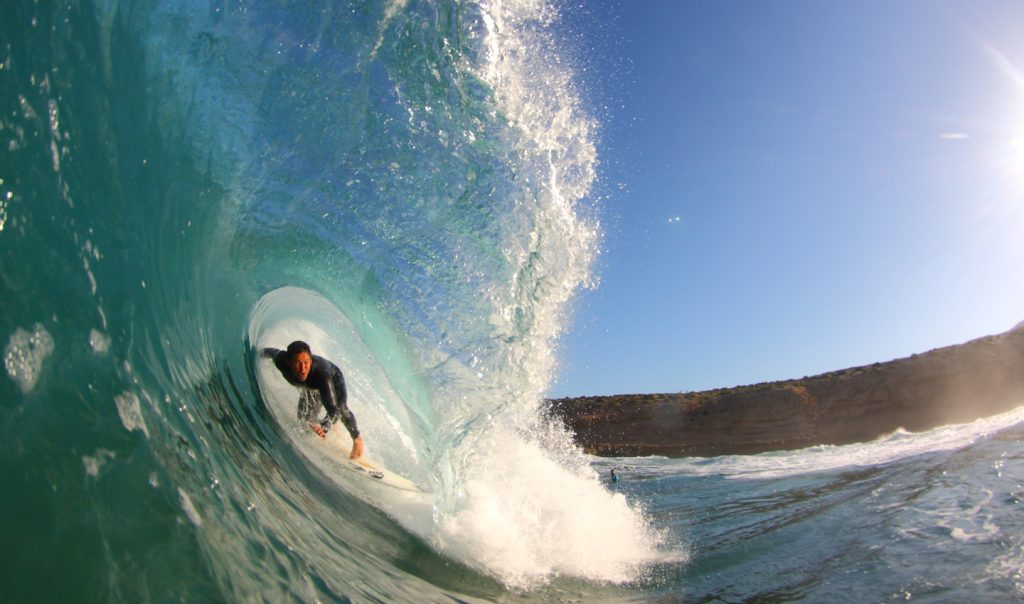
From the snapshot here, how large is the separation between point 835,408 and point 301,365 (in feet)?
93.1

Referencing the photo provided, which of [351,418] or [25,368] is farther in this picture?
[351,418]

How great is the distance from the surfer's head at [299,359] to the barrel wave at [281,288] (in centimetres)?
45

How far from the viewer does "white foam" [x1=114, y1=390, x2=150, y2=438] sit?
6.94 feet

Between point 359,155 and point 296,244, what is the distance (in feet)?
4.73

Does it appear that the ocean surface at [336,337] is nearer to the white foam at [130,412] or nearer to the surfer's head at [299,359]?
the white foam at [130,412]

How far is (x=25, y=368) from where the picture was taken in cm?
178

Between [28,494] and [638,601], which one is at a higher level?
[28,494]

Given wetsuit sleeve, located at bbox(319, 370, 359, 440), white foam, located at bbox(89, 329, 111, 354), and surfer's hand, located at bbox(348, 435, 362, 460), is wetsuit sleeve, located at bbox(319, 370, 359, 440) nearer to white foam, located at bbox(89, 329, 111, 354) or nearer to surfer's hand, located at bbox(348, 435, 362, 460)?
surfer's hand, located at bbox(348, 435, 362, 460)

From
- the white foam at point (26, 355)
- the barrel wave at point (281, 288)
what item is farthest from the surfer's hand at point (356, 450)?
the white foam at point (26, 355)

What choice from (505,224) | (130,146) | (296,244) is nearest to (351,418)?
(296,244)

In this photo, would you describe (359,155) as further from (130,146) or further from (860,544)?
(860,544)

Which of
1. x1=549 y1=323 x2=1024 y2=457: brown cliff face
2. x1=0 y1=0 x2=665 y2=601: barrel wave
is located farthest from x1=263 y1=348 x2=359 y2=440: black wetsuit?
x1=549 y1=323 x2=1024 y2=457: brown cliff face

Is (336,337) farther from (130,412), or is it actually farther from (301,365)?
(130,412)

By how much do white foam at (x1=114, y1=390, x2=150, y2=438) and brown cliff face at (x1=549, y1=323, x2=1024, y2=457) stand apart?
80.4 feet
